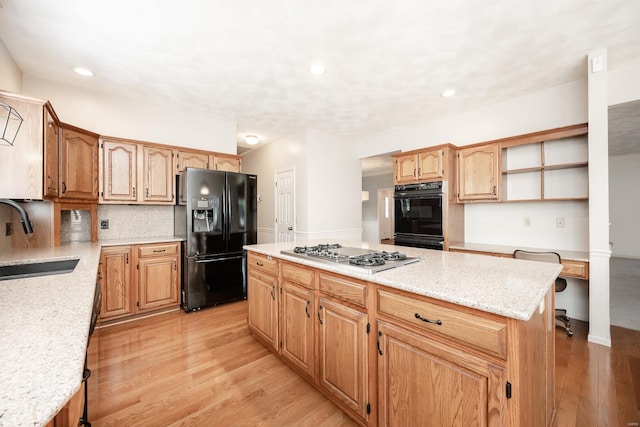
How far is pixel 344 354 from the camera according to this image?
5.11 ft

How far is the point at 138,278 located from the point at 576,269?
15.2ft

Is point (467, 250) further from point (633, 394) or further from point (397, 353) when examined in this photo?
point (397, 353)

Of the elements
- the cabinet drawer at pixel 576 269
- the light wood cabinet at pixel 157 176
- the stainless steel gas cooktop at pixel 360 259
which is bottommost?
the cabinet drawer at pixel 576 269

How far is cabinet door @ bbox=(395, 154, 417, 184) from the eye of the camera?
3.90 metres

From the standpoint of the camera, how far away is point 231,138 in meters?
4.26

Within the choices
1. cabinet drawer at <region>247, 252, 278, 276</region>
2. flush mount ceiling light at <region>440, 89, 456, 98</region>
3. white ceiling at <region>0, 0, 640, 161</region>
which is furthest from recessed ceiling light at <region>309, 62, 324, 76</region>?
cabinet drawer at <region>247, 252, 278, 276</region>

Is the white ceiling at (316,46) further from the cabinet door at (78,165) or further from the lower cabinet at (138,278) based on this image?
the lower cabinet at (138,278)

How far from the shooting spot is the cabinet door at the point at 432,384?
3.29 ft

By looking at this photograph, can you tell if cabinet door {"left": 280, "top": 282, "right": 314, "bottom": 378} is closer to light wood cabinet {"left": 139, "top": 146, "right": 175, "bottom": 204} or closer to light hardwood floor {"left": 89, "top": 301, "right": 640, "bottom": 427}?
light hardwood floor {"left": 89, "top": 301, "right": 640, "bottom": 427}

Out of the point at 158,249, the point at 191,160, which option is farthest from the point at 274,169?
the point at 158,249

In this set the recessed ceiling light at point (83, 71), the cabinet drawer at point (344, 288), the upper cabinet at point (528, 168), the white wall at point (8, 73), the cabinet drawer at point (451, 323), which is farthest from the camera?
the upper cabinet at point (528, 168)

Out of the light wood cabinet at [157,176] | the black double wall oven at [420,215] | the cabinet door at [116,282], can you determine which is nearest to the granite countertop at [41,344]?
the cabinet door at [116,282]

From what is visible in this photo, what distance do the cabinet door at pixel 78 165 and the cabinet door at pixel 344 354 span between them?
2794 millimetres

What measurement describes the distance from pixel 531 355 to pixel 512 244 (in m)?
2.90
